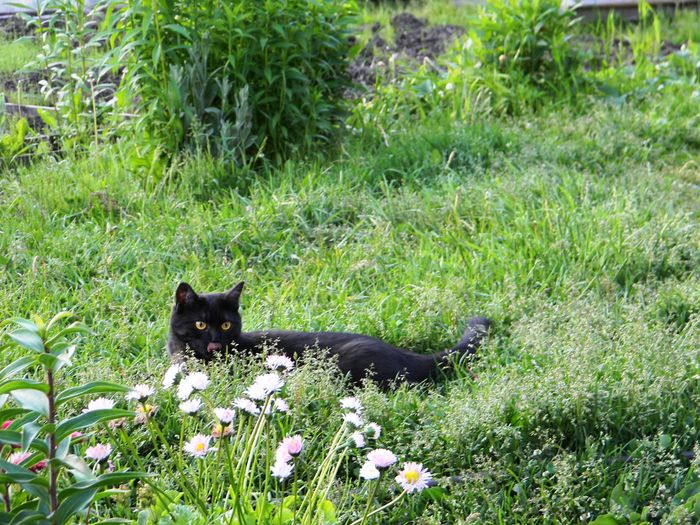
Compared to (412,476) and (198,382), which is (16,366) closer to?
(198,382)

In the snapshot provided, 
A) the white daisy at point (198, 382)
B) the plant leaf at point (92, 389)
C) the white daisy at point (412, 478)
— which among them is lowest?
the white daisy at point (412, 478)

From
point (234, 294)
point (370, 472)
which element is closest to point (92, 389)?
point (370, 472)

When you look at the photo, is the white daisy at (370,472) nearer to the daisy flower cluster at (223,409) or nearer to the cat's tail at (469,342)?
the daisy flower cluster at (223,409)

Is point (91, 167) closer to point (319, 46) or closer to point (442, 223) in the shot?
point (319, 46)

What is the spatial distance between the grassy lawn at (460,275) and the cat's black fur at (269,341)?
0.10 metres

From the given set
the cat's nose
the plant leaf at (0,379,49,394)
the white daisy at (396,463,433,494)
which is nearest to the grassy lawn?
the cat's nose

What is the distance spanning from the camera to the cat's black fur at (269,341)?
3457 mm

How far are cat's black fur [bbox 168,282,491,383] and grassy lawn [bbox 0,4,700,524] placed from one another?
0.10 m

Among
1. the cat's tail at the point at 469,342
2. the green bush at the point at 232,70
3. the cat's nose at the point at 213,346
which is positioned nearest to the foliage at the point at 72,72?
the green bush at the point at 232,70

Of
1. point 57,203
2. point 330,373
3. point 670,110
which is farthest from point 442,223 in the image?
point 670,110

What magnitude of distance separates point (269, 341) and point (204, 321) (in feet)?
0.90

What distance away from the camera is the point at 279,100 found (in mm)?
5609

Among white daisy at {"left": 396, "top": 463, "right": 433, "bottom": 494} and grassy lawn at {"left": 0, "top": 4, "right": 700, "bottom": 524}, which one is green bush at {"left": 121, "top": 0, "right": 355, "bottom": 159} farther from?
white daisy at {"left": 396, "top": 463, "right": 433, "bottom": 494}

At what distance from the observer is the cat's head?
3516mm
